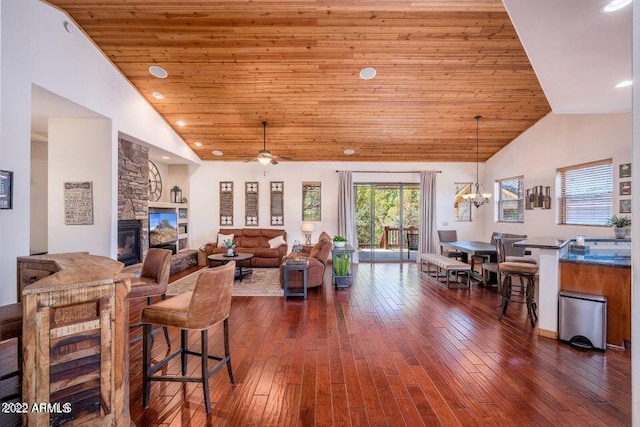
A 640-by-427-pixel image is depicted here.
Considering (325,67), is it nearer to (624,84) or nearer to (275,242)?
(624,84)

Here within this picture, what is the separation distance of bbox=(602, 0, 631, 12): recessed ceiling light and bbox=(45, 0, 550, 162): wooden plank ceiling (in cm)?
183

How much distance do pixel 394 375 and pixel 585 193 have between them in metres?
5.10

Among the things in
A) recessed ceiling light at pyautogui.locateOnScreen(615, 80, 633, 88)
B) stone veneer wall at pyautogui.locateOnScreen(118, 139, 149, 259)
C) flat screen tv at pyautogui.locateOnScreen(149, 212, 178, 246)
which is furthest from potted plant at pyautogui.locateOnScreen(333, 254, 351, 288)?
recessed ceiling light at pyautogui.locateOnScreen(615, 80, 633, 88)

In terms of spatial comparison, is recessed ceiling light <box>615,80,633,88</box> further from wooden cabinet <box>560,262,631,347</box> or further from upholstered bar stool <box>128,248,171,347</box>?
upholstered bar stool <box>128,248,171,347</box>

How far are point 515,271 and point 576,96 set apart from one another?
7.26ft

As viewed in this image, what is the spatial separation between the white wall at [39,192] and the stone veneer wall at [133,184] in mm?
1966

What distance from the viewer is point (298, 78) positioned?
465 cm

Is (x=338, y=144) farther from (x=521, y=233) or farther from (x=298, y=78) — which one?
(x=521, y=233)

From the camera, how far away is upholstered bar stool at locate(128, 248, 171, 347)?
273 cm

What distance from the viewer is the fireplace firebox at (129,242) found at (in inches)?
187

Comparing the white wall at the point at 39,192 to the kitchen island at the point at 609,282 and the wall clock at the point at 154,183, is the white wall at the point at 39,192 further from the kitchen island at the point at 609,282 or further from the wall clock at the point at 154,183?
the kitchen island at the point at 609,282

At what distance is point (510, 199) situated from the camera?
271 inches

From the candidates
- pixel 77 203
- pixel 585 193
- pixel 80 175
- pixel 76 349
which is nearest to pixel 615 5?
pixel 76 349

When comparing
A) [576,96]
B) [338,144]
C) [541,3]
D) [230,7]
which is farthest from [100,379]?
[338,144]
